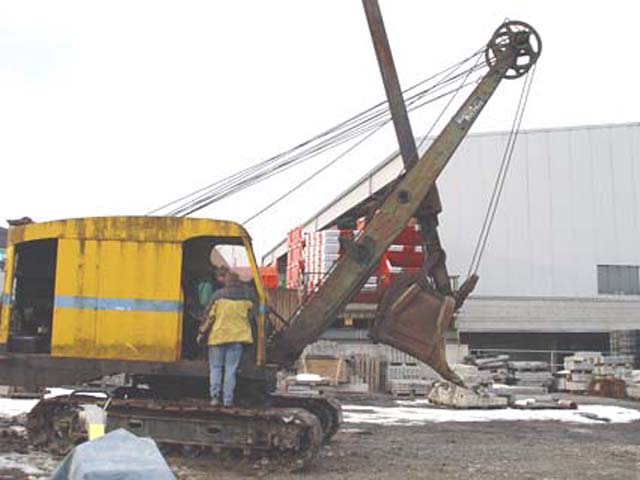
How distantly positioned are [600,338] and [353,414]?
736 inches

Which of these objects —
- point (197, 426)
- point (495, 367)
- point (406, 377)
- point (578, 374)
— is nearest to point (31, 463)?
point (197, 426)

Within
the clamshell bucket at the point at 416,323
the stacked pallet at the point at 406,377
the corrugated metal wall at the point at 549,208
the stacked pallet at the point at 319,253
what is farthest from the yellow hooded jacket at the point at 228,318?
the corrugated metal wall at the point at 549,208

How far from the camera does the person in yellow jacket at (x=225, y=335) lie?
29.1ft

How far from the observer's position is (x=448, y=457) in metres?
9.87

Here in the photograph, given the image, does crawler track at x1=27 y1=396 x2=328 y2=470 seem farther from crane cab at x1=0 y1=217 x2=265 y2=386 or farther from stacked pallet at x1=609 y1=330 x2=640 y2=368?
stacked pallet at x1=609 y1=330 x2=640 y2=368

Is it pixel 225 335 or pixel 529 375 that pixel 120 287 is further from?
pixel 529 375

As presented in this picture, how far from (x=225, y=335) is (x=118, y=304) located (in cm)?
128

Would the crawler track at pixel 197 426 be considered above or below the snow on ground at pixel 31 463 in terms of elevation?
above

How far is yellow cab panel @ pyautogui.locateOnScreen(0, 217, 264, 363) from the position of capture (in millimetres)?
9031

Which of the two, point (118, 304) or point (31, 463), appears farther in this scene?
point (118, 304)

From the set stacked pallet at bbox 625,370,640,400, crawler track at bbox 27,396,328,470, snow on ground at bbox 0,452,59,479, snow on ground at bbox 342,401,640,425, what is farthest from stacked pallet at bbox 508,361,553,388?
snow on ground at bbox 0,452,59,479

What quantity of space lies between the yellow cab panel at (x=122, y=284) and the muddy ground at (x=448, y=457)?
4.18 feet

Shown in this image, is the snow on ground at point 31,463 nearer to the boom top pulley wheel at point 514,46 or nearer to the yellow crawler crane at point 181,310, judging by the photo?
the yellow crawler crane at point 181,310

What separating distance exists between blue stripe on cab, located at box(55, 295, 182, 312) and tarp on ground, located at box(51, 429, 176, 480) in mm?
6238
